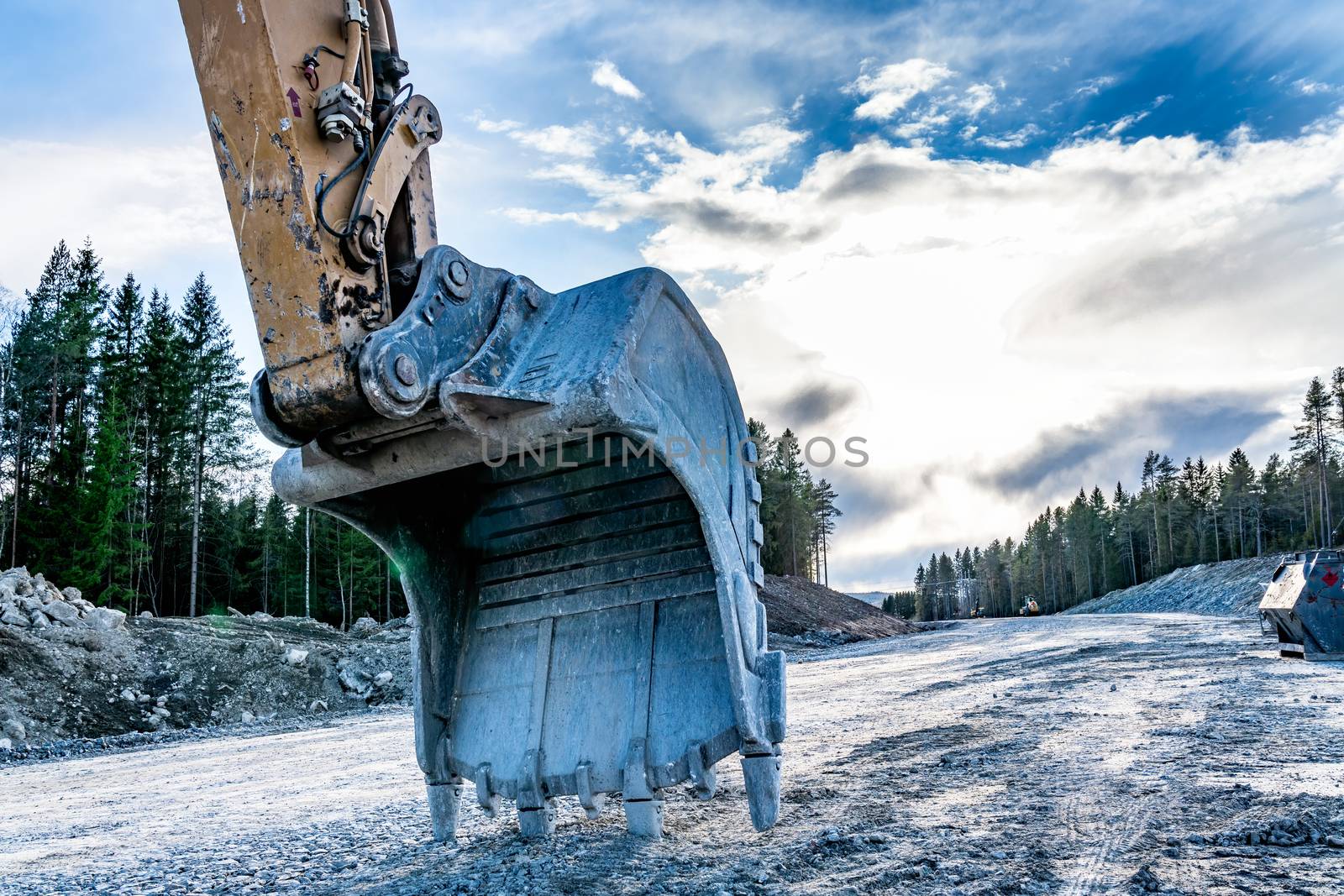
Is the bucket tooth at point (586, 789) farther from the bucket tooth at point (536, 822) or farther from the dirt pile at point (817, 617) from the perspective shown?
the dirt pile at point (817, 617)

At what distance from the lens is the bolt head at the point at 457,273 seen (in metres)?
3.07

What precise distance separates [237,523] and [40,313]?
1053 centimetres

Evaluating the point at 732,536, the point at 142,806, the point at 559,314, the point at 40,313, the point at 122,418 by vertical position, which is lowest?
the point at 142,806

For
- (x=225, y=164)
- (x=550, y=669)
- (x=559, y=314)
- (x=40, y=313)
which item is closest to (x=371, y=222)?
(x=225, y=164)

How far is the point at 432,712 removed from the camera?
3.75 meters

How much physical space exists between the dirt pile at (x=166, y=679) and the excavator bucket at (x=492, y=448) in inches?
391

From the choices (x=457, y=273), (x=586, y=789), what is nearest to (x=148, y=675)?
(x=586, y=789)

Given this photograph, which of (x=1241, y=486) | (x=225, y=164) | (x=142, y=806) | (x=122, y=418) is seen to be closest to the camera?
(x=225, y=164)

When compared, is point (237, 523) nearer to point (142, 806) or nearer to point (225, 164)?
point (142, 806)

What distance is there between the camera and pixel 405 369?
2762 mm

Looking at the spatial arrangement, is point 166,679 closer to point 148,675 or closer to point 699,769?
point 148,675

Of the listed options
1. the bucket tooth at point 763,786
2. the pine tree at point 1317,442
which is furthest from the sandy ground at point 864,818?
the pine tree at point 1317,442

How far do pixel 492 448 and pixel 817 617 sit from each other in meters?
30.2

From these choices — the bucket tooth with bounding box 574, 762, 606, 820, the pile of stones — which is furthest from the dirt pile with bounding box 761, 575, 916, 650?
the bucket tooth with bounding box 574, 762, 606, 820
